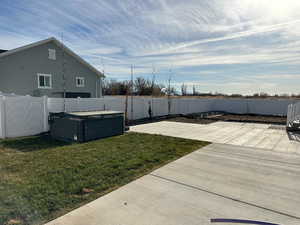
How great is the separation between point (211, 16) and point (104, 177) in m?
7.23

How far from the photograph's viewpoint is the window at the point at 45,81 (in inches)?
494

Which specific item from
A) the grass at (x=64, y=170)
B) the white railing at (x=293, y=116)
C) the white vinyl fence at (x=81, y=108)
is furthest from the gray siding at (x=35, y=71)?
the white railing at (x=293, y=116)

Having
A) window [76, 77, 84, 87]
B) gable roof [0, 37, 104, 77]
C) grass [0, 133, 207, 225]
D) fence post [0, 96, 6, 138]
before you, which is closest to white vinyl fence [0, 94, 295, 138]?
fence post [0, 96, 6, 138]

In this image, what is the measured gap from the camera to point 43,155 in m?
4.72

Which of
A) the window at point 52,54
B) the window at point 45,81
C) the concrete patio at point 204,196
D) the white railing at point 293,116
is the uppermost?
the window at point 52,54

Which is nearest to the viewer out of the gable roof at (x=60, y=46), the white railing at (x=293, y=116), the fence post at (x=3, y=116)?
the fence post at (x=3, y=116)

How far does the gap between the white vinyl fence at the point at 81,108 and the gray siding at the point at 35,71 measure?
184 inches

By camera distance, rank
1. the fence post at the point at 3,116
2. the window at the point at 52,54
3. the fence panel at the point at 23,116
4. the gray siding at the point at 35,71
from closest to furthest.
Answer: the fence post at the point at 3,116, the fence panel at the point at 23,116, the gray siding at the point at 35,71, the window at the point at 52,54

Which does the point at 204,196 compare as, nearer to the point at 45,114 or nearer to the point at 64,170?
the point at 64,170

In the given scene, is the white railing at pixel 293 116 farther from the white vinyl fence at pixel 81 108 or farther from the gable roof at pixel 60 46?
the gable roof at pixel 60 46

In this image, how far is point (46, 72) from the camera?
12812 mm

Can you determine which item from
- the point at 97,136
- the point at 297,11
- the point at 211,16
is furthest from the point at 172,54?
the point at 97,136

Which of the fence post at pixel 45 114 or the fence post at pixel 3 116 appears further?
the fence post at pixel 45 114

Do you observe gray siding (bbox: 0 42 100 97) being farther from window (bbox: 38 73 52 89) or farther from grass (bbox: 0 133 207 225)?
grass (bbox: 0 133 207 225)
